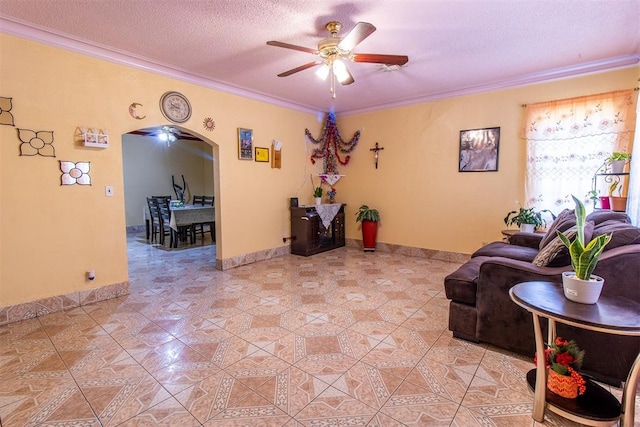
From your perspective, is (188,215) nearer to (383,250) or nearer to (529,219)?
(383,250)

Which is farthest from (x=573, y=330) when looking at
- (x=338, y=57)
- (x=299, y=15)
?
(x=299, y=15)

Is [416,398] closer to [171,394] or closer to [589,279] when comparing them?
[589,279]

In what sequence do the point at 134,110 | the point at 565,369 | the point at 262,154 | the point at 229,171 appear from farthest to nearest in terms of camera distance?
the point at 262,154 < the point at 229,171 < the point at 134,110 < the point at 565,369

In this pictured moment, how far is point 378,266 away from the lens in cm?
481

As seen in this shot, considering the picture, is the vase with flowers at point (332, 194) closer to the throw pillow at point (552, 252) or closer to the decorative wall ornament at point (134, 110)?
the decorative wall ornament at point (134, 110)

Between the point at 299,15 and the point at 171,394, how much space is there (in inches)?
119

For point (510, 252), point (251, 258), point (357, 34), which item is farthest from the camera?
point (251, 258)

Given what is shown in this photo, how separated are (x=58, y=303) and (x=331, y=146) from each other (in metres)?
4.91

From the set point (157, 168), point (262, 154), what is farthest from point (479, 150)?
point (157, 168)

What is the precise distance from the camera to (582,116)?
12.7 ft

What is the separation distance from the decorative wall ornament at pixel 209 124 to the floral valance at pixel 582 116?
4401mm

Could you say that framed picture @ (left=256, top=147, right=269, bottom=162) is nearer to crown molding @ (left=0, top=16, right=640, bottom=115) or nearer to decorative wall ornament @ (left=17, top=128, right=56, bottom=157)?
crown molding @ (left=0, top=16, right=640, bottom=115)

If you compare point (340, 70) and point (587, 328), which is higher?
point (340, 70)

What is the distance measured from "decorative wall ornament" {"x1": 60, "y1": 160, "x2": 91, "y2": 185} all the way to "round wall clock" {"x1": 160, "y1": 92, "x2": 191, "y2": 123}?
1101mm
